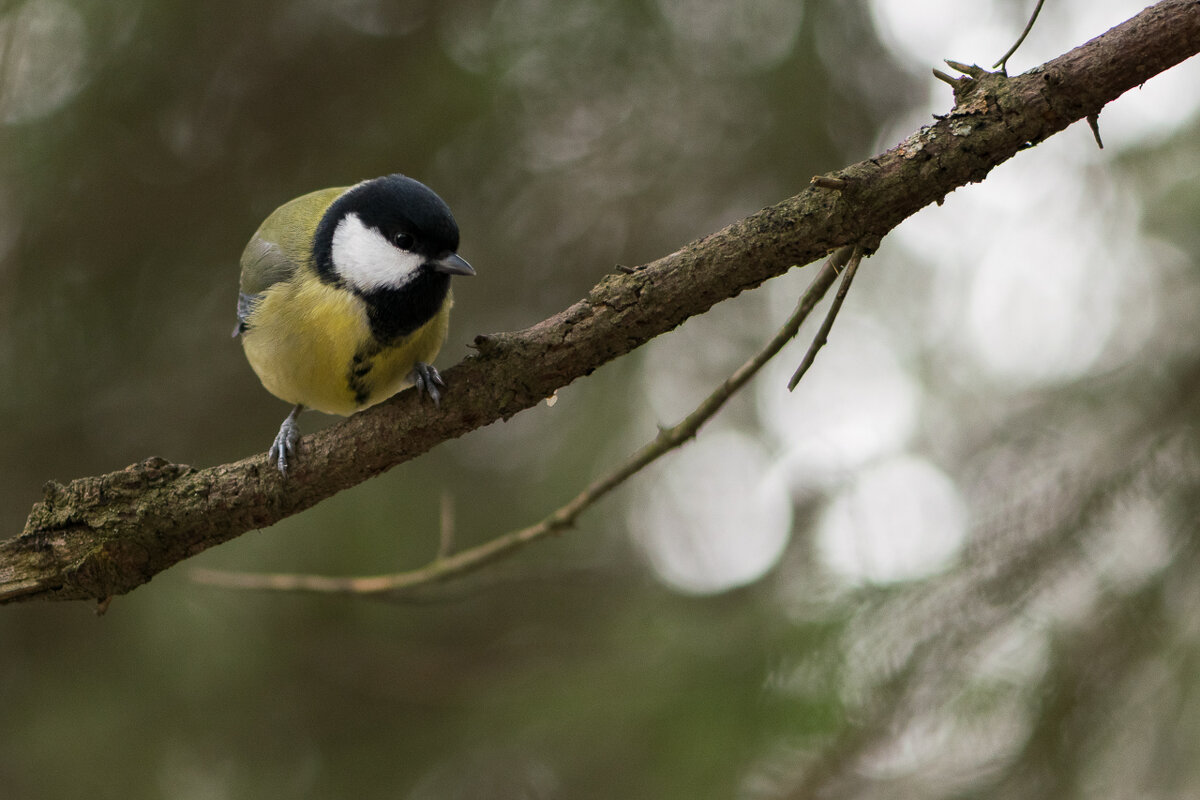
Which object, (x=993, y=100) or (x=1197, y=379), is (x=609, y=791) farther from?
(x=993, y=100)

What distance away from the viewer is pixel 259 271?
191cm

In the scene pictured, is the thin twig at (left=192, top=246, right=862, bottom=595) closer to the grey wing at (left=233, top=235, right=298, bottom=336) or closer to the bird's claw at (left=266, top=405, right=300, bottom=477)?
the bird's claw at (left=266, top=405, right=300, bottom=477)

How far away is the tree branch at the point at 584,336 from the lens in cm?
104

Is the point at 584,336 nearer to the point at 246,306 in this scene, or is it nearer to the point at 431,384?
the point at 431,384

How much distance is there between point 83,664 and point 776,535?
1793mm

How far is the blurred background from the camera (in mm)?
1570

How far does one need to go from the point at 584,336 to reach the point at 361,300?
652mm

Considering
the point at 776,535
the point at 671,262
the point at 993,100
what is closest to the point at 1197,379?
the point at 993,100

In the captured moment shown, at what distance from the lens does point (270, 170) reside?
2.36 m

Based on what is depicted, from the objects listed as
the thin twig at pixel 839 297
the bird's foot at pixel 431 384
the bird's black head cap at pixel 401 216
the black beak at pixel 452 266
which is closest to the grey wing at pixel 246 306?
the bird's black head cap at pixel 401 216

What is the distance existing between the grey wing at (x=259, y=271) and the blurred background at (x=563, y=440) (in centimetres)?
43

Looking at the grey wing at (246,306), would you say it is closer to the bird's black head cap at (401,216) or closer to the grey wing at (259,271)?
the grey wing at (259,271)

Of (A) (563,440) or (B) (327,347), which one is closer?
(B) (327,347)

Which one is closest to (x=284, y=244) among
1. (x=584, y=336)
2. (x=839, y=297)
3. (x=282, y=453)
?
(x=282, y=453)
